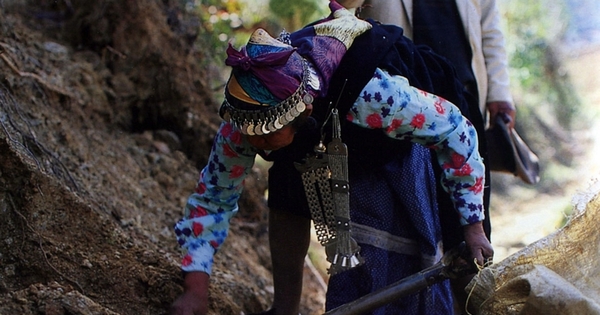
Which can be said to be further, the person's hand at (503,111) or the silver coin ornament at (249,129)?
the person's hand at (503,111)

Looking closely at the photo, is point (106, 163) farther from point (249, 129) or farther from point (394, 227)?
point (249, 129)

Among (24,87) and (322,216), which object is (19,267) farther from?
(24,87)

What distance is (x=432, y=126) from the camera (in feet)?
6.90

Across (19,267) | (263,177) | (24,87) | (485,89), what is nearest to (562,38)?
(263,177)

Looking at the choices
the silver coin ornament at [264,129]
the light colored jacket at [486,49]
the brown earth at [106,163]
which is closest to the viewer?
the silver coin ornament at [264,129]

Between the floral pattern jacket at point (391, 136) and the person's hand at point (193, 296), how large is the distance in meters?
0.03

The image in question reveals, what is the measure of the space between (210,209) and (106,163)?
1403 millimetres

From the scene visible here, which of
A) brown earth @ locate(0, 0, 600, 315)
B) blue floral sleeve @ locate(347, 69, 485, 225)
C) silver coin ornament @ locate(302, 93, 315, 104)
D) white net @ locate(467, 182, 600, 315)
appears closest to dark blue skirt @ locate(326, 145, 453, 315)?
blue floral sleeve @ locate(347, 69, 485, 225)

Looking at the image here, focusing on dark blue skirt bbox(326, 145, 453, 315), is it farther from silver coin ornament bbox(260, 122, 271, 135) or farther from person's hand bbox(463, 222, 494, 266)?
silver coin ornament bbox(260, 122, 271, 135)

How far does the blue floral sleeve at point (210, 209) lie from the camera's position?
230 cm

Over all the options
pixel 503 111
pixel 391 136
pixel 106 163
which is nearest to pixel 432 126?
pixel 391 136

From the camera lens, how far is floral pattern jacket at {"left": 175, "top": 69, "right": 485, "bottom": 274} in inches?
80.9

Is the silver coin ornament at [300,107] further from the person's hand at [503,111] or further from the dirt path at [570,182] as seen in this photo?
the dirt path at [570,182]

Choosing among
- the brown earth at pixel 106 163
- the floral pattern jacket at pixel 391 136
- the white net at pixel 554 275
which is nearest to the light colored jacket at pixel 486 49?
the floral pattern jacket at pixel 391 136
